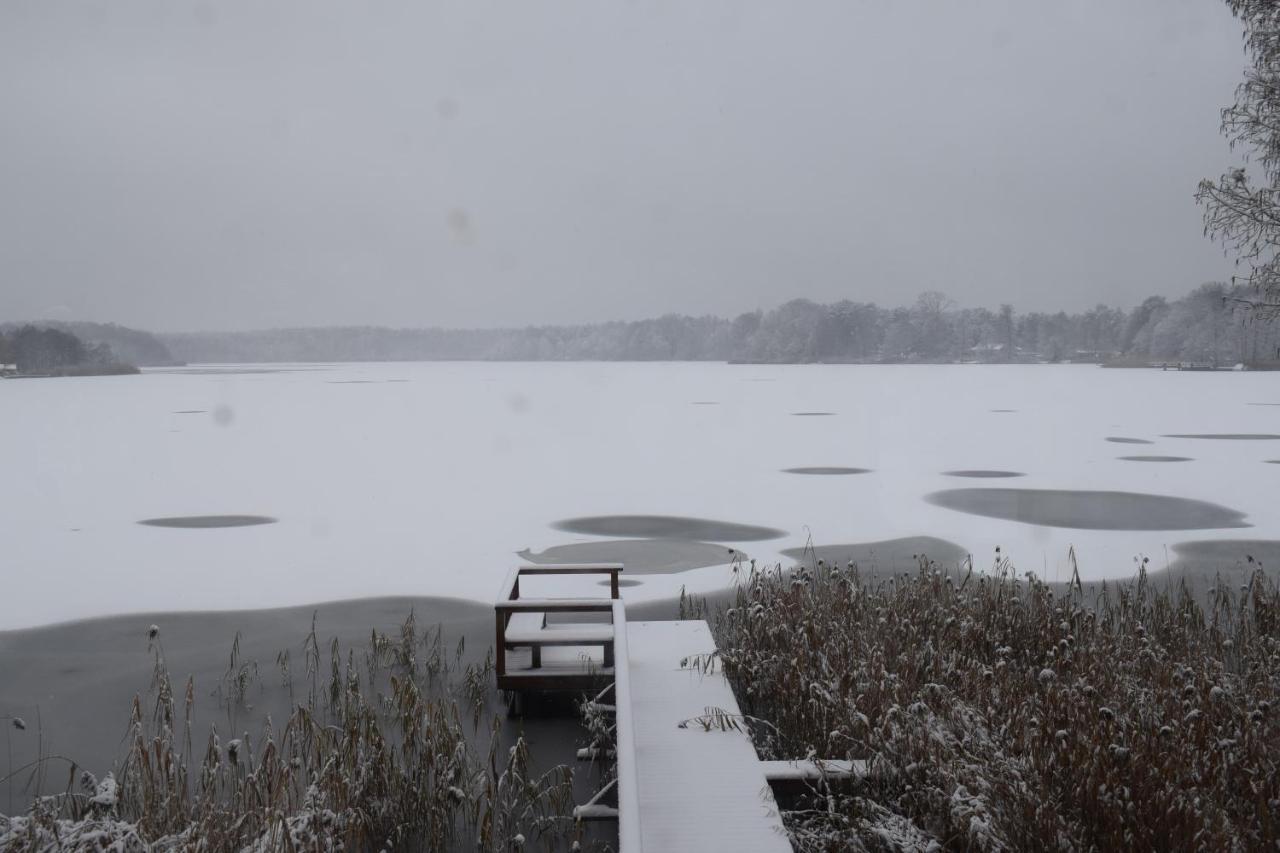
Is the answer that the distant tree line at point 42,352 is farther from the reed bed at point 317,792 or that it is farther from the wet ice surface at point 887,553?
the reed bed at point 317,792

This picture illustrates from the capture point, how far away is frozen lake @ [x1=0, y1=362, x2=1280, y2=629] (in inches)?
457

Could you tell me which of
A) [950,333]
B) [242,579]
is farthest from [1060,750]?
[950,333]

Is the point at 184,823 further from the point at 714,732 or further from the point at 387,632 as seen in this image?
the point at 387,632

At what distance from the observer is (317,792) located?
5.08 metres

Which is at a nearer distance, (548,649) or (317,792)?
(317,792)

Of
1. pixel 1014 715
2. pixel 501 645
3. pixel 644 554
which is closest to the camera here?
pixel 1014 715

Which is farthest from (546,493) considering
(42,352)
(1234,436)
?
(42,352)

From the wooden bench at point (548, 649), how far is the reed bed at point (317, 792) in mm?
474

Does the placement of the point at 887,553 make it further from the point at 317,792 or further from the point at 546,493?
the point at 317,792

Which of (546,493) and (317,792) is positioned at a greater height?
(317,792)


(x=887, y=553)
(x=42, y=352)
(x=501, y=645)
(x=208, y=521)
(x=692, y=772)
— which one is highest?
(x=42, y=352)

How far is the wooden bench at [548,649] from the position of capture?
23.8 ft

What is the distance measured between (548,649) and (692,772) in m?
2.87

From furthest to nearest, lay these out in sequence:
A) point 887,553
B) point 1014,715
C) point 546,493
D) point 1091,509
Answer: point 546,493, point 1091,509, point 887,553, point 1014,715
